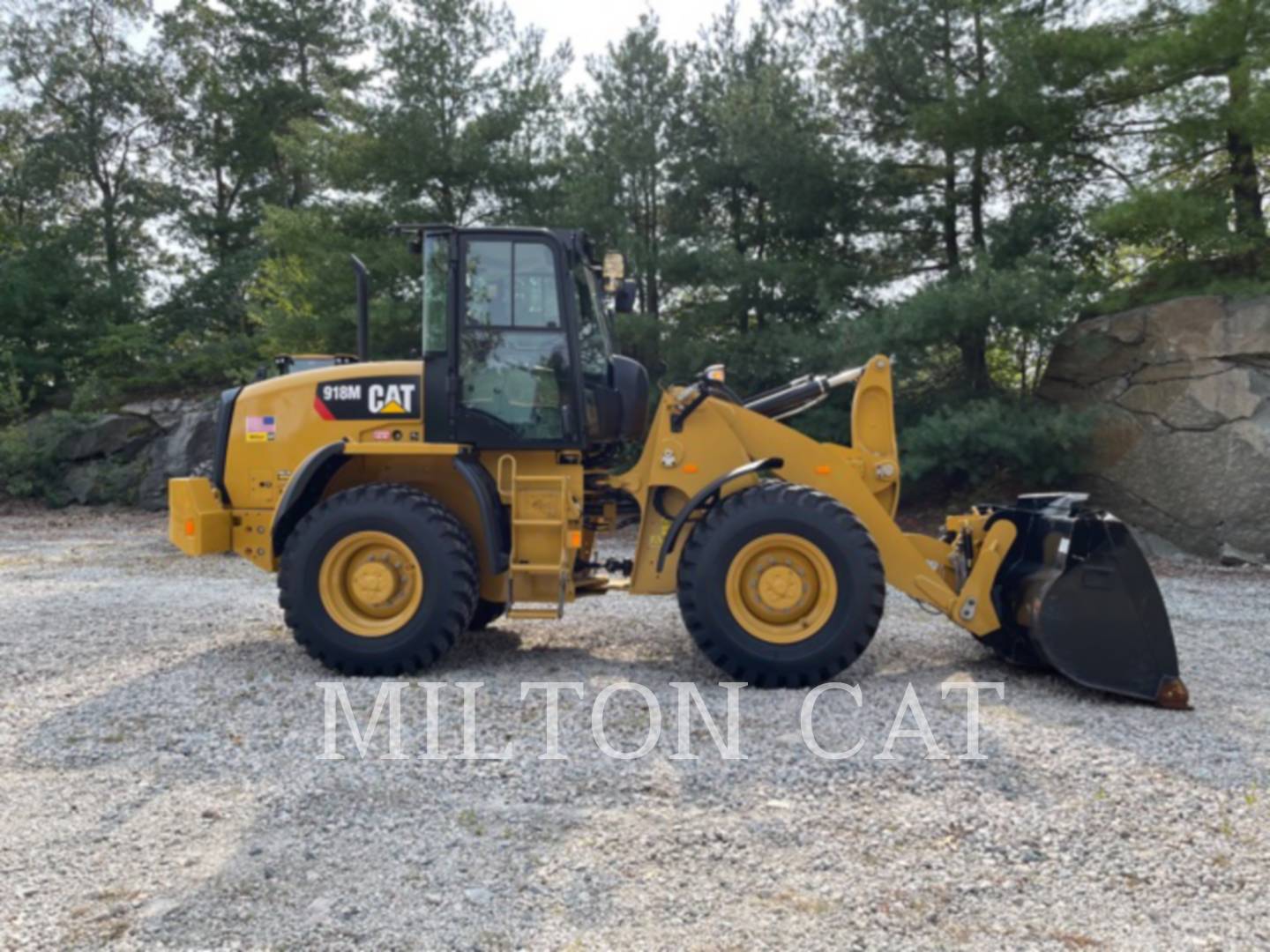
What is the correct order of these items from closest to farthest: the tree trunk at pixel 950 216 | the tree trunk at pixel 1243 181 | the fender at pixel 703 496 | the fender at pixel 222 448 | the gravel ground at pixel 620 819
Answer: the gravel ground at pixel 620 819 → the fender at pixel 703 496 → the fender at pixel 222 448 → the tree trunk at pixel 1243 181 → the tree trunk at pixel 950 216

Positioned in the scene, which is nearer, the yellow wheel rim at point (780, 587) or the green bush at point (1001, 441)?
the yellow wheel rim at point (780, 587)

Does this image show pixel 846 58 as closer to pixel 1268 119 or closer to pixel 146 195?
pixel 1268 119

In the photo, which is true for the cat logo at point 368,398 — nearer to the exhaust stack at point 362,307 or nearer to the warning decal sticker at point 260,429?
the warning decal sticker at point 260,429

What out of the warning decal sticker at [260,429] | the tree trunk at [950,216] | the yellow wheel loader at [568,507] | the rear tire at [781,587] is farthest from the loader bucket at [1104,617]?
the tree trunk at [950,216]

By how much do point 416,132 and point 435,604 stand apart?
11.0 metres

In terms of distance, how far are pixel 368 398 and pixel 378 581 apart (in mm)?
1087

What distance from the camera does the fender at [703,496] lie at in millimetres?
5406

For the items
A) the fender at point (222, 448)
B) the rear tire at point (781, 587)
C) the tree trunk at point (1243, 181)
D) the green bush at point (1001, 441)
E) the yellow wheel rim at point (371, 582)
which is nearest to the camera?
the rear tire at point (781, 587)

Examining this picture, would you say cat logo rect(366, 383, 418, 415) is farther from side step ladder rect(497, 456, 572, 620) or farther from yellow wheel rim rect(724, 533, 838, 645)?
yellow wheel rim rect(724, 533, 838, 645)

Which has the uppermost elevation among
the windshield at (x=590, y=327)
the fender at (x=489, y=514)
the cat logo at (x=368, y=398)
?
the windshield at (x=590, y=327)

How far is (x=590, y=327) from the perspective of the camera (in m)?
5.98

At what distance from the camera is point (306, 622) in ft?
18.1

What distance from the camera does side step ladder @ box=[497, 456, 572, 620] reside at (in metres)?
5.71

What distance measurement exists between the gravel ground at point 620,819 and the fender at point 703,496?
70 cm
